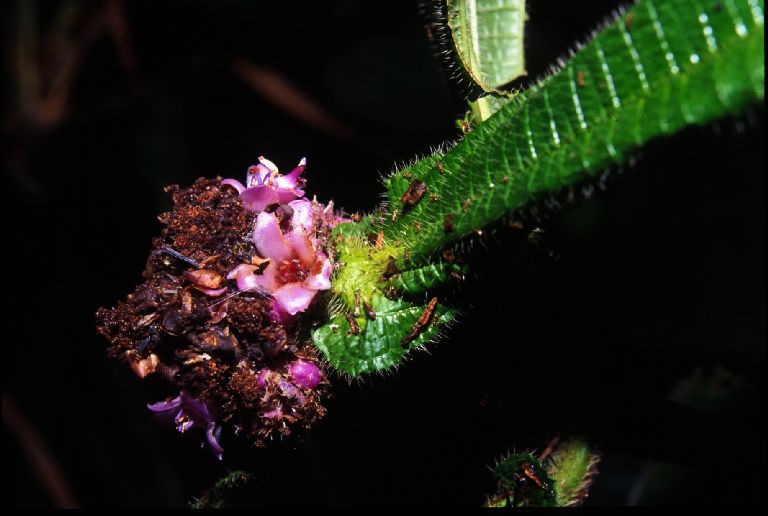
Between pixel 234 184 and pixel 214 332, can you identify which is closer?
pixel 214 332

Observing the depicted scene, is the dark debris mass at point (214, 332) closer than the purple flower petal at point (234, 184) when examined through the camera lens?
Yes

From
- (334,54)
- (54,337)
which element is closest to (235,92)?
(334,54)

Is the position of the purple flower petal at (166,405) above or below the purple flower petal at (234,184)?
below

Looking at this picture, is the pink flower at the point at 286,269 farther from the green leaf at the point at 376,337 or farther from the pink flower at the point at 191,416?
the pink flower at the point at 191,416

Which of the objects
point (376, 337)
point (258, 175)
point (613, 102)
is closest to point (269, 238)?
point (258, 175)

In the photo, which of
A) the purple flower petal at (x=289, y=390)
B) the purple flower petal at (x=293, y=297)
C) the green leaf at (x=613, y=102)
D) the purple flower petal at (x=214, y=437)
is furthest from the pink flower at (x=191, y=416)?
the green leaf at (x=613, y=102)

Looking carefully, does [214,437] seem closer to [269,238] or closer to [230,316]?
[230,316]
